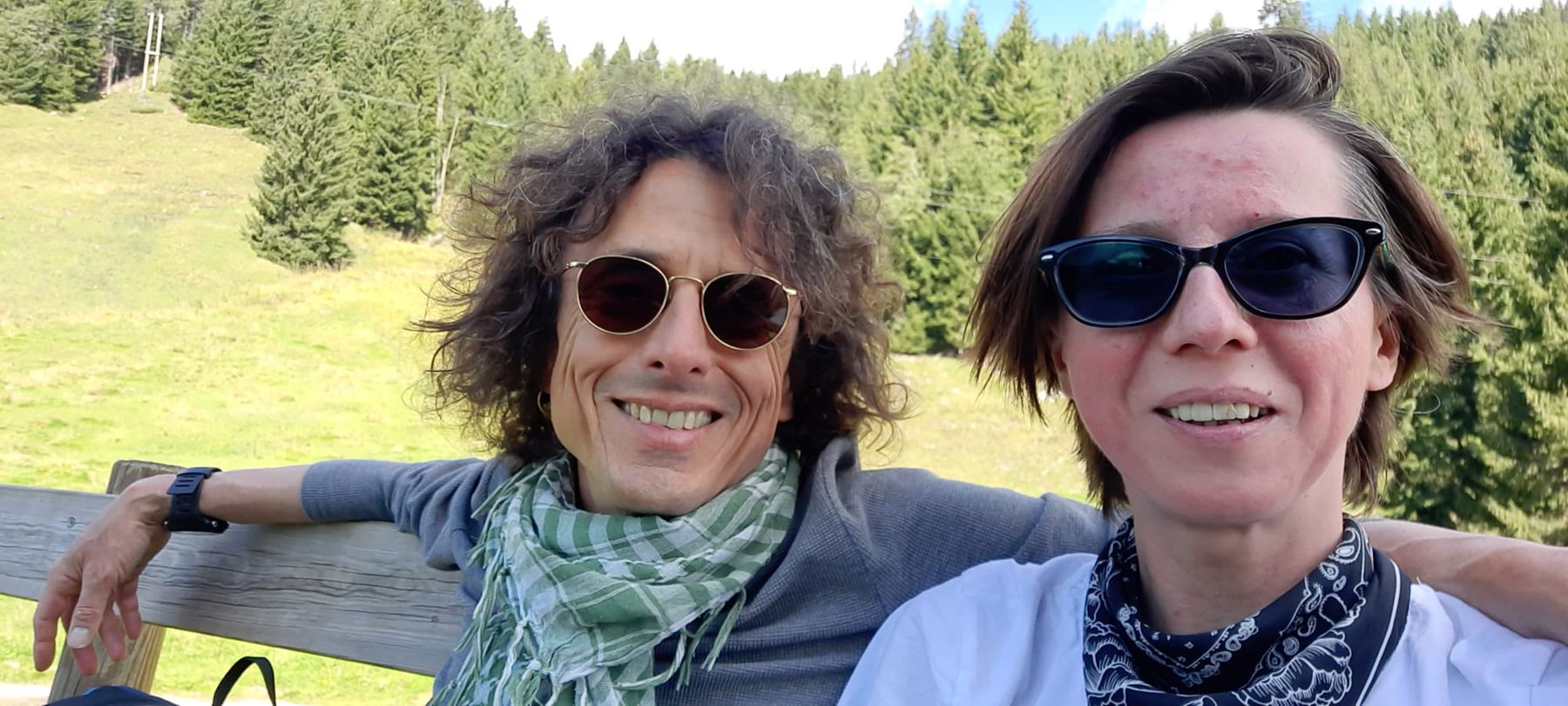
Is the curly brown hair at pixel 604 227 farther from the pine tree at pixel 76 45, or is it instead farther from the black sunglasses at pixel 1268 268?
the pine tree at pixel 76 45

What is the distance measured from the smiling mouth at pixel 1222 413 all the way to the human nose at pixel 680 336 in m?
0.77

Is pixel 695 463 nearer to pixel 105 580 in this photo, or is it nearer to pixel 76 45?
Result: pixel 105 580

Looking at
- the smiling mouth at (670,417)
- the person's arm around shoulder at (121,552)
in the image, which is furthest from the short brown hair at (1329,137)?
the person's arm around shoulder at (121,552)

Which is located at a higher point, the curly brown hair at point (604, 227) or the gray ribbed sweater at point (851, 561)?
the curly brown hair at point (604, 227)

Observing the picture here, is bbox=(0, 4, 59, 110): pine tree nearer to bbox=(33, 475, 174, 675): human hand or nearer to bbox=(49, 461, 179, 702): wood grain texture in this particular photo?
bbox=(49, 461, 179, 702): wood grain texture

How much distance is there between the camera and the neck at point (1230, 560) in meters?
1.15

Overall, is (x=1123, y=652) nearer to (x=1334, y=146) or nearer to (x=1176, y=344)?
(x=1176, y=344)

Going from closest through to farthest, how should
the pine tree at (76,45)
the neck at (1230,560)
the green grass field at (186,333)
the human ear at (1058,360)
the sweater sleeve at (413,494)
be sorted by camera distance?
the neck at (1230,560) < the human ear at (1058,360) < the sweater sleeve at (413,494) < the green grass field at (186,333) < the pine tree at (76,45)

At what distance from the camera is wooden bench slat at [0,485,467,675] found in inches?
79.2

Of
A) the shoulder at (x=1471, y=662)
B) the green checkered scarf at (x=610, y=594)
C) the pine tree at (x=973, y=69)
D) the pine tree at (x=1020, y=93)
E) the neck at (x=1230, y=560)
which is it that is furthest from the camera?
the pine tree at (x=973, y=69)

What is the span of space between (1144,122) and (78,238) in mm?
29474

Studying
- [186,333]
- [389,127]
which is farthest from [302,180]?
[186,333]

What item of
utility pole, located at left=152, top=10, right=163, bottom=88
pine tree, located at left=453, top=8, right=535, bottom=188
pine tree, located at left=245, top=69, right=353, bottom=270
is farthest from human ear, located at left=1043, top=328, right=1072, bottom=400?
utility pole, located at left=152, top=10, right=163, bottom=88

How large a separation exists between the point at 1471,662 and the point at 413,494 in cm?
174
